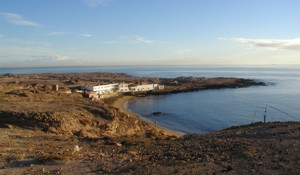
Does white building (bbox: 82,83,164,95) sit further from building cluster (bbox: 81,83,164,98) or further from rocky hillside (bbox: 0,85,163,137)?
rocky hillside (bbox: 0,85,163,137)

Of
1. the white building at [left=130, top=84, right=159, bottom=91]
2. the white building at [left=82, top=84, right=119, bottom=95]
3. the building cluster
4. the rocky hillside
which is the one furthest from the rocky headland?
the white building at [left=130, top=84, right=159, bottom=91]

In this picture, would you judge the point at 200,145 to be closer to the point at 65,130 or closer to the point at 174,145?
the point at 174,145

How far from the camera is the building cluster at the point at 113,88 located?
248 ft

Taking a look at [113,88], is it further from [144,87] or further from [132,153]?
[132,153]

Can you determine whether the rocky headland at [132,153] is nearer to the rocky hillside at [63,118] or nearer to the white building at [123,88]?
the rocky hillside at [63,118]

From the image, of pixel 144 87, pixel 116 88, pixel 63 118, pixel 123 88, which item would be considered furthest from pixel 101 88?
pixel 63 118

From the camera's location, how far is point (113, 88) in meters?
83.3

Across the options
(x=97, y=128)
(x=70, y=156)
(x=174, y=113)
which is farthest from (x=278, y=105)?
(x=70, y=156)

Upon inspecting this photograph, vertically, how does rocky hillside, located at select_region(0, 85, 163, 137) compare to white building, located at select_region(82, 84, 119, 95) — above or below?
above

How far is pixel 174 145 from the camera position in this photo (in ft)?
50.6

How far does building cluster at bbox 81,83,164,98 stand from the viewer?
248 feet

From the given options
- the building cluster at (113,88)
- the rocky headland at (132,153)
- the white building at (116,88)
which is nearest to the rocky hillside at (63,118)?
the rocky headland at (132,153)

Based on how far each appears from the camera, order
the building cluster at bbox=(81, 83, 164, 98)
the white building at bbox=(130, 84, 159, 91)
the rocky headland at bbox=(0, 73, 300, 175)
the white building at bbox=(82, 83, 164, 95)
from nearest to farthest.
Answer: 1. the rocky headland at bbox=(0, 73, 300, 175)
2. the building cluster at bbox=(81, 83, 164, 98)
3. the white building at bbox=(82, 83, 164, 95)
4. the white building at bbox=(130, 84, 159, 91)

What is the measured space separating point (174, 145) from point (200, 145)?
128 centimetres
